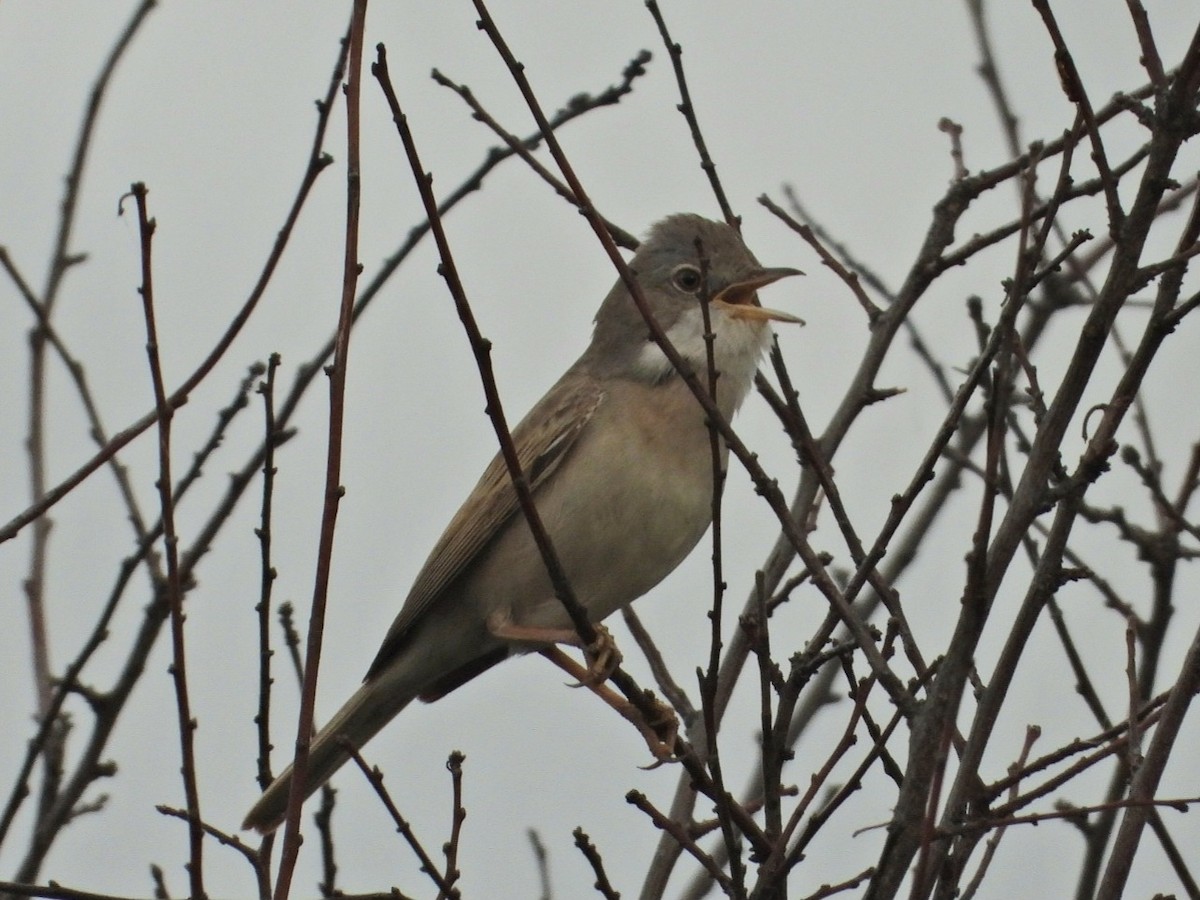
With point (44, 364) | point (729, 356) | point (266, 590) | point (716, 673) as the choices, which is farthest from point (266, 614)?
point (729, 356)

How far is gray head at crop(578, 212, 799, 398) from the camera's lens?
6.17 metres

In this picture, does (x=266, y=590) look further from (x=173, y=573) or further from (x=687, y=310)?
(x=687, y=310)

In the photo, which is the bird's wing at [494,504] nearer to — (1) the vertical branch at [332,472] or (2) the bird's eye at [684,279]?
(2) the bird's eye at [684,279]

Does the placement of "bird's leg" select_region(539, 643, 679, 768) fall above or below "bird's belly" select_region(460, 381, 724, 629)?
below

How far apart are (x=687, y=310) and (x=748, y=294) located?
257 mm

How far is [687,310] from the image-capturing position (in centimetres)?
666

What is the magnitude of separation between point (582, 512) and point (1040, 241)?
2.55m

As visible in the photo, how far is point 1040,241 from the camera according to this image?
139 inches

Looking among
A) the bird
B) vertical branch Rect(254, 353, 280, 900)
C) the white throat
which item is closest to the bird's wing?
the bird

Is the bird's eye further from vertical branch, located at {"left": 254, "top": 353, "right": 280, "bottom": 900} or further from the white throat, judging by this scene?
vertical branch, located at {"left": 254, "top": 353, "right": 280, "bottom": 900}

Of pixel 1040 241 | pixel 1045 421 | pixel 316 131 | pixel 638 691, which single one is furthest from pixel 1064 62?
pixel 638 691

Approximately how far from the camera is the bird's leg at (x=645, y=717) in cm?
471

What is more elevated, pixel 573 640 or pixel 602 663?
pixel 573 640

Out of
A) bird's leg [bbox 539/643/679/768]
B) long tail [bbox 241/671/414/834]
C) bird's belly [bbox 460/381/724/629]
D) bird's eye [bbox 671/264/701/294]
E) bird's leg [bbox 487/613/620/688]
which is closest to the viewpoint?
bird's leg [bbox 539/643/679/768]
